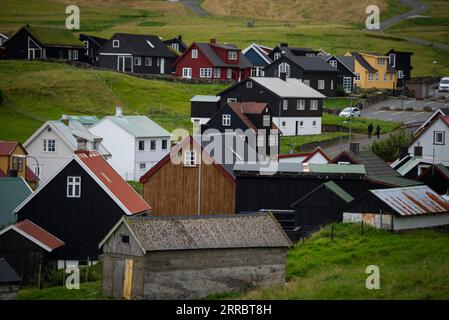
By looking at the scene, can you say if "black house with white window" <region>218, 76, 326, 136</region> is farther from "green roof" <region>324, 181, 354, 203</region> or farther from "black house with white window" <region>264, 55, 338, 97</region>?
"green roof" <region>324, 181, 354, 203</region>

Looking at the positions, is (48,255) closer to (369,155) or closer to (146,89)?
(369,155)

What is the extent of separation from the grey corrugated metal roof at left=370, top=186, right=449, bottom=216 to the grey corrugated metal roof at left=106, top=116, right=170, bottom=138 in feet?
74.2

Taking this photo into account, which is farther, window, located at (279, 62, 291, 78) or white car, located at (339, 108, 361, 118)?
window, located at (279, 62, 291, 78)

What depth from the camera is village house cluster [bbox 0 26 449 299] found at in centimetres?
3841

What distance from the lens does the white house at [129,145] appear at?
67312mm

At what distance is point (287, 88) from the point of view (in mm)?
86000

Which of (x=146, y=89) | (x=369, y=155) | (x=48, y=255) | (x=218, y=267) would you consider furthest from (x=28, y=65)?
(x=218, y=267)

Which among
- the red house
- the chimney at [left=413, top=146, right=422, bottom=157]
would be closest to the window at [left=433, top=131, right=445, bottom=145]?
the chimney at [left=413, top=146, right=422, bottom=157]

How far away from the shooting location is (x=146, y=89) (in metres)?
92.6

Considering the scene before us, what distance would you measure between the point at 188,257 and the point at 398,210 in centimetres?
1080

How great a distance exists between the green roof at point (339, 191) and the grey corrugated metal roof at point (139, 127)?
20176 mm

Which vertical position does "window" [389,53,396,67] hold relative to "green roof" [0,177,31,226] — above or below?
above

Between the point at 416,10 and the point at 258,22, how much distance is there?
83.2ft

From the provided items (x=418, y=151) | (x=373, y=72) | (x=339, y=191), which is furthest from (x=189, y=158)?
(x=373, y=72)
